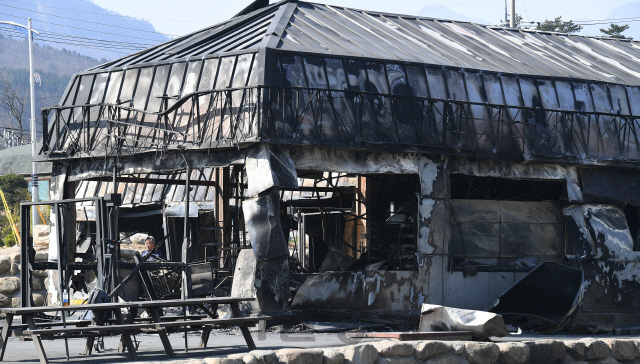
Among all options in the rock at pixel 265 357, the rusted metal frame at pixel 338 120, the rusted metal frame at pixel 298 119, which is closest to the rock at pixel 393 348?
the rock at pixel 265 357

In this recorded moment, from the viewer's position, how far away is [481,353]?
11.7 metres

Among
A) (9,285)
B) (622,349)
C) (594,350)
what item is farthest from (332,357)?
(9,285)

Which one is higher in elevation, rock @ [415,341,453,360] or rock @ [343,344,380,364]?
rock @ [343,344,380,364]

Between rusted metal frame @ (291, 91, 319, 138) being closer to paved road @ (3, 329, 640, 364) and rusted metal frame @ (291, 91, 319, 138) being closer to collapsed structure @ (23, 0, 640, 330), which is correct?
collapsed structure @ (23, 0, 640, 330)

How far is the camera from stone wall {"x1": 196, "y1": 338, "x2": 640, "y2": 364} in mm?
9805

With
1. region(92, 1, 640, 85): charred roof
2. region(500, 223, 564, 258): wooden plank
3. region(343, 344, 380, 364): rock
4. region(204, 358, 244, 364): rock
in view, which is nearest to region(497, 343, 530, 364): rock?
region(343, 344, 380, 364): rock

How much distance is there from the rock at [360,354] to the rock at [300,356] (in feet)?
1.38

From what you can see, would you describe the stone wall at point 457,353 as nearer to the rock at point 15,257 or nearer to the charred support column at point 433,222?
the charred support column at point 433,222

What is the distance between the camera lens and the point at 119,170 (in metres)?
21.8

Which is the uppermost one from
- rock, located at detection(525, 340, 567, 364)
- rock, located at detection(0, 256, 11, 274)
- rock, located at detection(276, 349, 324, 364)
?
rock, located at detection(276, 349, 324, 364)

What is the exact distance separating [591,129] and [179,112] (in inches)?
469

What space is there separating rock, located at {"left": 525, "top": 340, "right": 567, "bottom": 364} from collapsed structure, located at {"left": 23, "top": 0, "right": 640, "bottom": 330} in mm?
7978

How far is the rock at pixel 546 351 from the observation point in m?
12.3

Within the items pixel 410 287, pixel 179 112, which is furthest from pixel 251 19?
pixel 410 287
